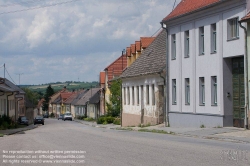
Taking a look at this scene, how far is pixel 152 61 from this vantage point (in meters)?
41.1

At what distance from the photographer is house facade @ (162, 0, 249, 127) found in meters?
27.1

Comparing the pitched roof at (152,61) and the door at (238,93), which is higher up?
the pitched roof at (152,61)

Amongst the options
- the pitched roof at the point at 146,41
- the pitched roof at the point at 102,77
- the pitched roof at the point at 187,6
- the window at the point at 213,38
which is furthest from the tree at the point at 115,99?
the window at the point at 213,38

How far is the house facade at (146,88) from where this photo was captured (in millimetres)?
38062

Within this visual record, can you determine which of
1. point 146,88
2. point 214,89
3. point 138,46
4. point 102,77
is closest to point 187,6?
point 214,89

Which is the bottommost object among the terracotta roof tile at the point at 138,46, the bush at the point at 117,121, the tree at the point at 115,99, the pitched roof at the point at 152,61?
the bush at the point at 117,121

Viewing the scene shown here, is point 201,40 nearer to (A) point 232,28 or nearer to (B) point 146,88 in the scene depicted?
(A) point 232,28

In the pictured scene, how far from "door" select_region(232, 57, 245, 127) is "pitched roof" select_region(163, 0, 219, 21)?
3.76 m

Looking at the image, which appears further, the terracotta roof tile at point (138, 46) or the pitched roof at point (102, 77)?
the pitched roof at point (102, 77)

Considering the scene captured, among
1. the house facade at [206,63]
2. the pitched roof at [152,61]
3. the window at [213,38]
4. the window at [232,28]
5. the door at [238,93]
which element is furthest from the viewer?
the pitched roof at [152,61]

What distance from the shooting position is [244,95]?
86.6 ft

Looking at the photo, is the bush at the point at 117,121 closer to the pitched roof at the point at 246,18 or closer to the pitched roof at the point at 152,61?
the pitched roof at the point at 152,61

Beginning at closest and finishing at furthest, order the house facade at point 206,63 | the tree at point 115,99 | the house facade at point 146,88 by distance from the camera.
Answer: the house facade at point 206,63 → the house facade at point 146,88 → the tree at point 115,99

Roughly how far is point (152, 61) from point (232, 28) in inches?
563
